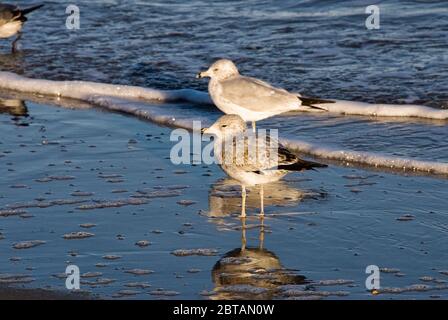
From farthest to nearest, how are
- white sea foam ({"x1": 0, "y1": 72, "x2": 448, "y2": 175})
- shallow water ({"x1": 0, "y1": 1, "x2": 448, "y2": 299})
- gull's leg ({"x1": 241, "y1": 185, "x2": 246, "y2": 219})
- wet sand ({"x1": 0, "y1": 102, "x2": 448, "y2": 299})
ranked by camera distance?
white sea foam ({"x1": 0, "y1": 72, "x2": 448, "y2": 175}) < gull's leg ({"x1": 241, "y1": 185, "x2": 246, "y2": 219}) < shallow water ({"x1": 0, "y1": 1, "x2": 448, "y2": 299}) < wet sand ({"x1": 0, "y1": 102, "x2": 448, "y2": 299})

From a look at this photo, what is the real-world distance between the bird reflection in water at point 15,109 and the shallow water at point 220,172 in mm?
18

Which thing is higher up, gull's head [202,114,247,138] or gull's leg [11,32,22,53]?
gull's leg [11,32,22,53]

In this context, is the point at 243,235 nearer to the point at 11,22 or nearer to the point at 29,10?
the point at 11,22

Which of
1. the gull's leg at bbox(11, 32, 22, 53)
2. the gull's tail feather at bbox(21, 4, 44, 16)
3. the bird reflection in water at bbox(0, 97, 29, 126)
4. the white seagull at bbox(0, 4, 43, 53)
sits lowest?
the bird reflection in water at bbox(0, 97, 29, 126)

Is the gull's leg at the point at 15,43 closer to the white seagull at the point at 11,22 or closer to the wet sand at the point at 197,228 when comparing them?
the white seagull at the point at 11,22

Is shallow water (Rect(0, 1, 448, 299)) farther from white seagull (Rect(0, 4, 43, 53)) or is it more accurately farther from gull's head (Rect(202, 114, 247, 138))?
gull's head (Rect(202, 114, 247, 138))

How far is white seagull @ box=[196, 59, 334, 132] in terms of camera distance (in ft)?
28.1

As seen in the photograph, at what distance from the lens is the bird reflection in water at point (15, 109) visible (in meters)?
9.56

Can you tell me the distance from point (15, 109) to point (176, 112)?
5.01 ft

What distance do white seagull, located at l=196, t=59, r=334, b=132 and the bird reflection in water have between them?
1.82 meters

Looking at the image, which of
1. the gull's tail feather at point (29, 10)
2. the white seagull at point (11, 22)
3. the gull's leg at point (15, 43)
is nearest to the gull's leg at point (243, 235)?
the gull's leg at point (15, 43)

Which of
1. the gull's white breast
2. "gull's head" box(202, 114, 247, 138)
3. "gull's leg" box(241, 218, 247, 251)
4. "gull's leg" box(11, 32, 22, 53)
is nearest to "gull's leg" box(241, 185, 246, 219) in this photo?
"gull's leg" box(241, 218, 247, 251)

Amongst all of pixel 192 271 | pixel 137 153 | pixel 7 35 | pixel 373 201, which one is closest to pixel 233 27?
pixel 7 35
